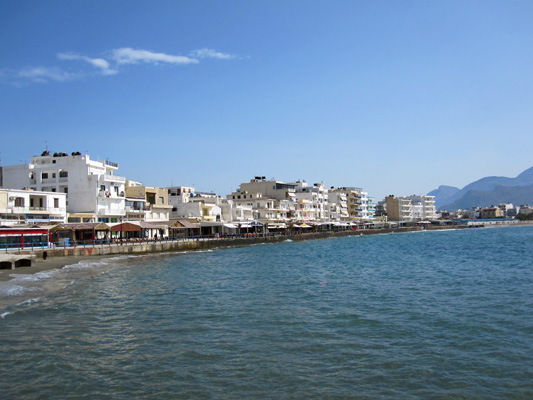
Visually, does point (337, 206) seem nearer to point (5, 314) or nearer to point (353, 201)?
point (353, 201)

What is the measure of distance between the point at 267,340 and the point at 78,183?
53.8 m

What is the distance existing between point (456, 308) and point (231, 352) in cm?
1095

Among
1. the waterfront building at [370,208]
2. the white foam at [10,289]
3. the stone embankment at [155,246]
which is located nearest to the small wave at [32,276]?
the white foam at [10,289]

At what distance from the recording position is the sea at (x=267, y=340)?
1073 centimetres

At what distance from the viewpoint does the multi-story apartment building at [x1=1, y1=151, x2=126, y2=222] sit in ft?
201

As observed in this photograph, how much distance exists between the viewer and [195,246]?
212ft

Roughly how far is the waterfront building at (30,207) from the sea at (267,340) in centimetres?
2650

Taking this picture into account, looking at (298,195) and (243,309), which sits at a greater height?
(298,195)

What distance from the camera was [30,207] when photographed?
172 feet

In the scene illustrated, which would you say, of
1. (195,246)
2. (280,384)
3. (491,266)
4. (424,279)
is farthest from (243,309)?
(195,246)

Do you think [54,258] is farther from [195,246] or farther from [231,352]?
[231,352]

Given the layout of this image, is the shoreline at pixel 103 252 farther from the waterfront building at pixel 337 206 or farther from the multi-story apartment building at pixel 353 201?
the multi-story apartment building at pixel 353 201

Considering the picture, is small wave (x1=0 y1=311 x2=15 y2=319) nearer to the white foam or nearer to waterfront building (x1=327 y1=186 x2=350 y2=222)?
the white foam

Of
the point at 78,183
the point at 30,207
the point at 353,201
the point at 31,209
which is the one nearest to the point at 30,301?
the point at 31,209
